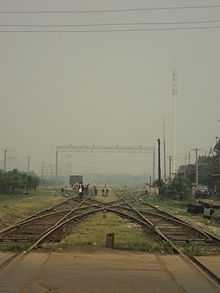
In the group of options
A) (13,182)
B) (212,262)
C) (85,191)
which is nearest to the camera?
(212,262)

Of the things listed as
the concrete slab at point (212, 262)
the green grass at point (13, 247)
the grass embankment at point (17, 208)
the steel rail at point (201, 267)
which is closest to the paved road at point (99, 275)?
the steel rail at point (201, 267)

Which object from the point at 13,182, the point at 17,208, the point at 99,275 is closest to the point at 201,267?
the point at 99,275

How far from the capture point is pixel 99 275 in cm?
1186

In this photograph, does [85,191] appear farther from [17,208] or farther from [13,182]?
[17,208]

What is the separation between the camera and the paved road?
1019 cm

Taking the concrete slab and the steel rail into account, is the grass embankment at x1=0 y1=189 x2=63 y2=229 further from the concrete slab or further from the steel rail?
the concrete slab

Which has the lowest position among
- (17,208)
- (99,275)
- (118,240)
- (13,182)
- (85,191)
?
(99,275)

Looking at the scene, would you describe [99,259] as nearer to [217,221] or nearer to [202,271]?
[202,271]

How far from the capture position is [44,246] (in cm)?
1791

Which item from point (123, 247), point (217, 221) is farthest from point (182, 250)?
point (217, 221)

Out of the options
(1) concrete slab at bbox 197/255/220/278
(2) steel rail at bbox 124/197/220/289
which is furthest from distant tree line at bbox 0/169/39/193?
(1) concrete slab at bbox 197/255/220/278

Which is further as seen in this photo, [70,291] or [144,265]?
[144,265]

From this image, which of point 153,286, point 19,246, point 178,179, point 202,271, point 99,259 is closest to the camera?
point 153,286

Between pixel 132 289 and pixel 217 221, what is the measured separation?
76.9ft
